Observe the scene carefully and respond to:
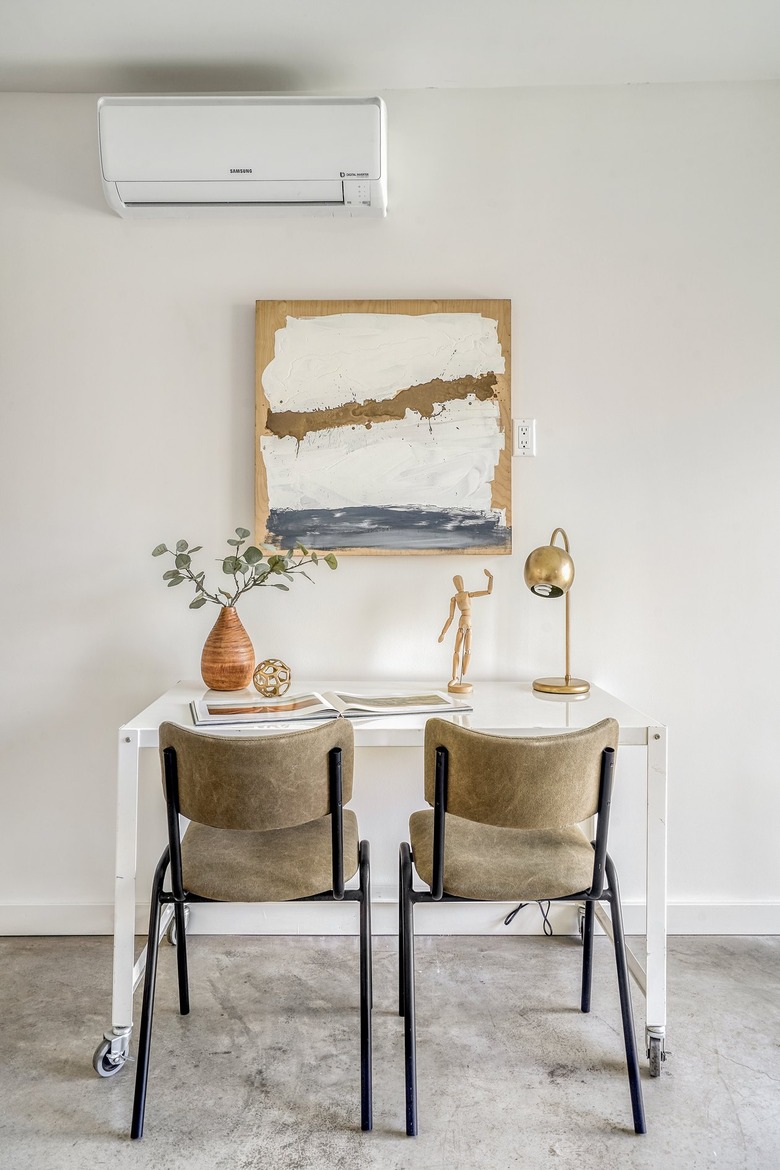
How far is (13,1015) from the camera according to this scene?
1855mm

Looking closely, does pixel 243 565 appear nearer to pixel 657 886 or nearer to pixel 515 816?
pixel 515 816

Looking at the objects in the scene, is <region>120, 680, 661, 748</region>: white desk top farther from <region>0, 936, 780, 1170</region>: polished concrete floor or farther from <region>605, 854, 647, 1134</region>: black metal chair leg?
<region>0, 936, 780, 1170</region>: polished concrete floor

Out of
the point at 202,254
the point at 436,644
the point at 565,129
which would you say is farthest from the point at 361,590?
the point at 565,129

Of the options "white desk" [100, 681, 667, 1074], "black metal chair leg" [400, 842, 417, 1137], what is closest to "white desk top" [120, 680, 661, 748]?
"white desk" [100, 681, 667, 1074]

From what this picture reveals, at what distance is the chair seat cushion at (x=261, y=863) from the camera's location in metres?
1.53

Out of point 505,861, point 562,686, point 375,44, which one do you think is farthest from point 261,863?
point 375,44

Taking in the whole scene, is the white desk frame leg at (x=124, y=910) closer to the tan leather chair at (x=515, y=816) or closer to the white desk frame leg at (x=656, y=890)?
the tan leather chair at (x=515, y=816)

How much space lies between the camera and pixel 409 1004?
58.4 inches

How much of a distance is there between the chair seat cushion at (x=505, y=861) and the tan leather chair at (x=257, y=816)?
0.17m

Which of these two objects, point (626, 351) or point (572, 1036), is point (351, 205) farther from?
point (572, 1036)

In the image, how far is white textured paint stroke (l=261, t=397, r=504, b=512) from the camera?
222 centimetres

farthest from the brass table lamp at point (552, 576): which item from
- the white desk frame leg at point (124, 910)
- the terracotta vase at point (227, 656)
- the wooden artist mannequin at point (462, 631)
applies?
the white desk frame leg at point (124, 910)

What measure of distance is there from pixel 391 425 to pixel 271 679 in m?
0.80

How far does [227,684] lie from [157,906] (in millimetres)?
632
